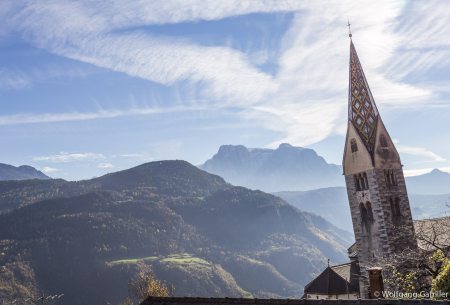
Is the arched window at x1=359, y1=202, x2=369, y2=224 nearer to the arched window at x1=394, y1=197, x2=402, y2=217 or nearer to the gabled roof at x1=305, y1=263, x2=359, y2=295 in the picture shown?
the arched window at x1=394, y1=197, x2=402, y2=217

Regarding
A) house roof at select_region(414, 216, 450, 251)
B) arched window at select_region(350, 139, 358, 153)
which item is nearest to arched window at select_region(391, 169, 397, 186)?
arched window at select_region(350, 139, 358, 153)

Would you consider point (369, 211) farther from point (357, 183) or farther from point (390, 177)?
point (390, 177)

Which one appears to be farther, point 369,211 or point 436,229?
point 369,211

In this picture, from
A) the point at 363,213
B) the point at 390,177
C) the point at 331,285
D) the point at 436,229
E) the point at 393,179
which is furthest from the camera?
the point at 363,213

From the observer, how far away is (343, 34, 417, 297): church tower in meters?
37.8

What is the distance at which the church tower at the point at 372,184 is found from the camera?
124ft

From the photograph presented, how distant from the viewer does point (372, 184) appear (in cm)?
3869

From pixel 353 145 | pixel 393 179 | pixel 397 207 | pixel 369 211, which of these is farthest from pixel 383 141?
pixel 369 211

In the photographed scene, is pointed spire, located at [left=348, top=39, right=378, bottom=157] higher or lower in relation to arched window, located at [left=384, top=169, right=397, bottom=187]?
higher

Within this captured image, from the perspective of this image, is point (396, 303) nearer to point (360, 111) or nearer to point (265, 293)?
point (360, 111)

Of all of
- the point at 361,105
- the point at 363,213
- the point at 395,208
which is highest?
the point at 361,105

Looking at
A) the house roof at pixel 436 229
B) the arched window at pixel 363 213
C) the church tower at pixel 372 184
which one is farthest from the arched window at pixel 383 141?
the house roof at pixel 436 229

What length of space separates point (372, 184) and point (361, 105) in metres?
7.45

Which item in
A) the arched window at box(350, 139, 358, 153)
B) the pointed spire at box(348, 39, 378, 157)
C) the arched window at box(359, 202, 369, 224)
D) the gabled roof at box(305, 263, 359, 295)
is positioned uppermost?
the pointed spire at box(348, 39, 378, 157)
